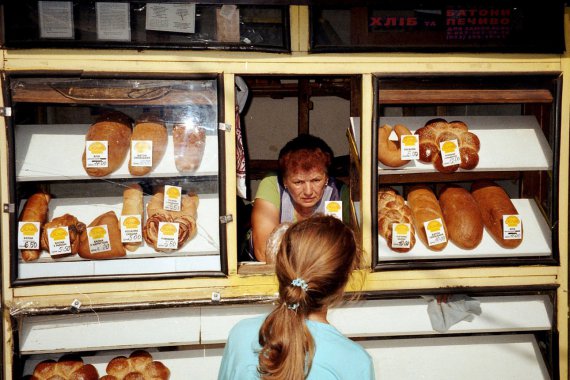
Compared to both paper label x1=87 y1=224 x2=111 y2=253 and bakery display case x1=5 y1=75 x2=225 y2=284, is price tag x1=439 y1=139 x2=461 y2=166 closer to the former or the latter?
bakery display case x1=5 y1=75 x2=225 y2=284

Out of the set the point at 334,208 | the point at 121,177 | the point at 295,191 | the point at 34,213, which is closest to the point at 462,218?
the point at 334,208

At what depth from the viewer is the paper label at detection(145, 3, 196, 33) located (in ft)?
6.72

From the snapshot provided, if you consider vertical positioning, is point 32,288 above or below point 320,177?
below

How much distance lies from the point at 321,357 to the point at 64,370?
63.3 inches

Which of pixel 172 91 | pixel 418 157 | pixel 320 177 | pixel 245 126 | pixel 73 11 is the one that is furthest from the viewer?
pixel 245 126

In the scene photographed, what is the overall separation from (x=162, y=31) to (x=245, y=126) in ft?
5.92

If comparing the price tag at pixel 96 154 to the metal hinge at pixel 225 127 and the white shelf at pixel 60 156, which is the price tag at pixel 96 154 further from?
the metal hinge at pixel 225 127

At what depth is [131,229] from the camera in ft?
7.47

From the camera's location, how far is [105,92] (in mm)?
2141

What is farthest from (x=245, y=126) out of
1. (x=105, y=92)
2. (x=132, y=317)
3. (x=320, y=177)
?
(x=132, y=317)

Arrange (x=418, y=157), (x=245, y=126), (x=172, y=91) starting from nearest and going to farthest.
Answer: (x=172, y=91)
(x=418, y=157)
(x=245, y=126)

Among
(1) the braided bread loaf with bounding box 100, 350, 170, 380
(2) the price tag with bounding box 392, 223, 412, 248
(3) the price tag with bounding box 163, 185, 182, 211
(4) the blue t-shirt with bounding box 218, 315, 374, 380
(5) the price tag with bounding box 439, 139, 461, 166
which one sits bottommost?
(1) the braided bread loaf with bounding box 100, 350, 170, 380

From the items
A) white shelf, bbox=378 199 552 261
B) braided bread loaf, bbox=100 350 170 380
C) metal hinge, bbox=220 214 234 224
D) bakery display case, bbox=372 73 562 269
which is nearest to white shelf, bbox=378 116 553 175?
bakery display case, bbox=372 73 562 269

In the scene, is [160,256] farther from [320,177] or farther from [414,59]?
[414,59]
